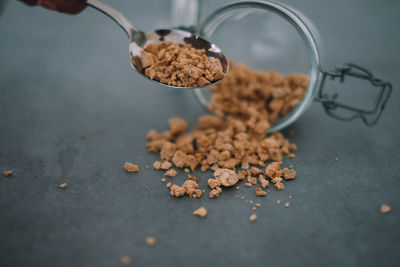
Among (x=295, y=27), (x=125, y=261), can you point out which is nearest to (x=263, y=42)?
(x=295, y=27)

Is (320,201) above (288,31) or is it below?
below

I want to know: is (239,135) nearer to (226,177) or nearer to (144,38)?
(226,177)

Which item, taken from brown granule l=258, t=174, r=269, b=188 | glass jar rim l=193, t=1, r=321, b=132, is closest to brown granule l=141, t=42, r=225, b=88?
glass jar rim l=193, t=1, r=321, b=132

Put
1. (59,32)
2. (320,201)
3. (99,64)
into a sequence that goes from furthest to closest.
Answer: (59,32) < (99,64) < (320,201)

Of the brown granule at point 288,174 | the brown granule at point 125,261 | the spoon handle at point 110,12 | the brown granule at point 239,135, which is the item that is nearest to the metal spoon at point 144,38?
the spoon handle at point 110,12

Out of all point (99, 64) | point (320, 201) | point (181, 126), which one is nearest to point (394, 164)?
point (320, 201)

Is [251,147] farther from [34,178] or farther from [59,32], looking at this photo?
[59,32]

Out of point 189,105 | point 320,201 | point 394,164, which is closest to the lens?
point 320,201
